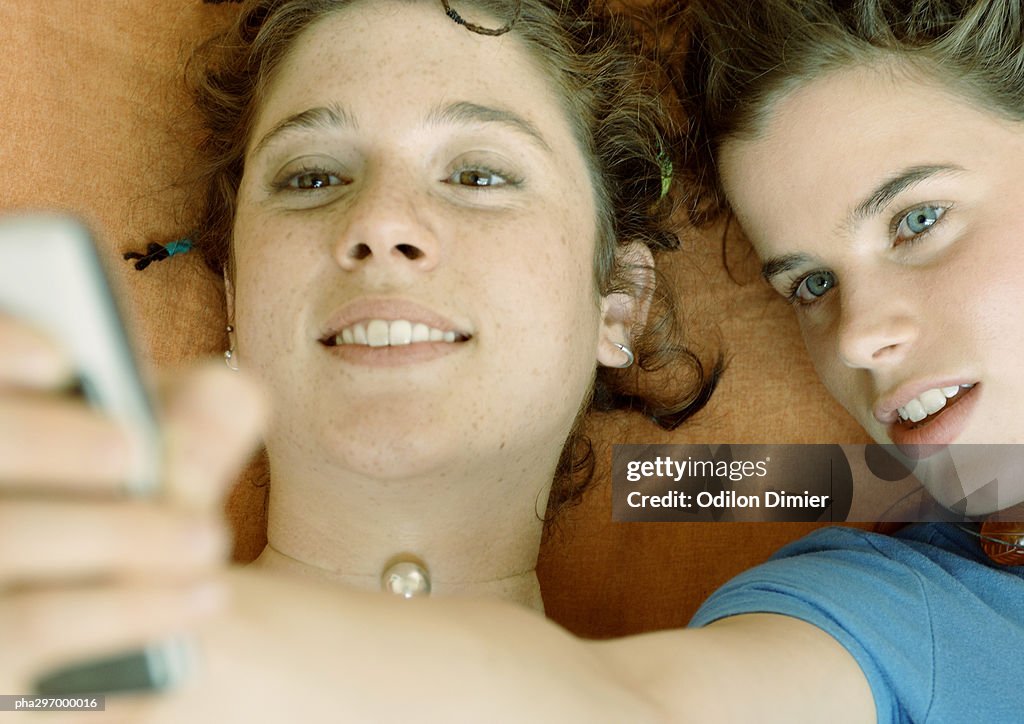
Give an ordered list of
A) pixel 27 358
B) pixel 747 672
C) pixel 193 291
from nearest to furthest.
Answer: pixel 27 358
pixel 747 672
pixel 193 291

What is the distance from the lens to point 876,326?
1167 mm

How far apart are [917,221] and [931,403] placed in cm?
24

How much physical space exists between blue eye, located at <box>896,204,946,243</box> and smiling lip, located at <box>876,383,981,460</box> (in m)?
0.19

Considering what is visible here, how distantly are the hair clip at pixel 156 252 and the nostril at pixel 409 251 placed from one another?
0.55m

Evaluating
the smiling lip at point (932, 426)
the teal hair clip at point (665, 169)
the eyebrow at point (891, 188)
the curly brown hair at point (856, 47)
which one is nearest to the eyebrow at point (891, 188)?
the eyebrow at point (891, 188)

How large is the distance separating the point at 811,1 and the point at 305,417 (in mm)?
868

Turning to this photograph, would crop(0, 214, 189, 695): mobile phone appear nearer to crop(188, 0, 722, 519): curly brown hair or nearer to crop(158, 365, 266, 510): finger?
crop(158, 365, 266, 510): finger

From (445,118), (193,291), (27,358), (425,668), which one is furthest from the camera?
(193,291)

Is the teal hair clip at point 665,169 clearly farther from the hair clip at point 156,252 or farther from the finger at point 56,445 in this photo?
the finger at point 56,445

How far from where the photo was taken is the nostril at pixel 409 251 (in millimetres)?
1038

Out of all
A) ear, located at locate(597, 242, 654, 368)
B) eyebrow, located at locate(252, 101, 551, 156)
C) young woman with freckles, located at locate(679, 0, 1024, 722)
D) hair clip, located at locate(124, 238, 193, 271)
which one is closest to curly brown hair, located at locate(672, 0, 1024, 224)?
young woman with freckles, located at locate(679, 0, 1024, 722)

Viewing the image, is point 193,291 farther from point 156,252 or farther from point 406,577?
point 406,577

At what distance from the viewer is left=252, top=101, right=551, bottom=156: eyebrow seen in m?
1.11

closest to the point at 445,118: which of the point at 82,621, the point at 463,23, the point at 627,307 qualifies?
the point at 463,23
